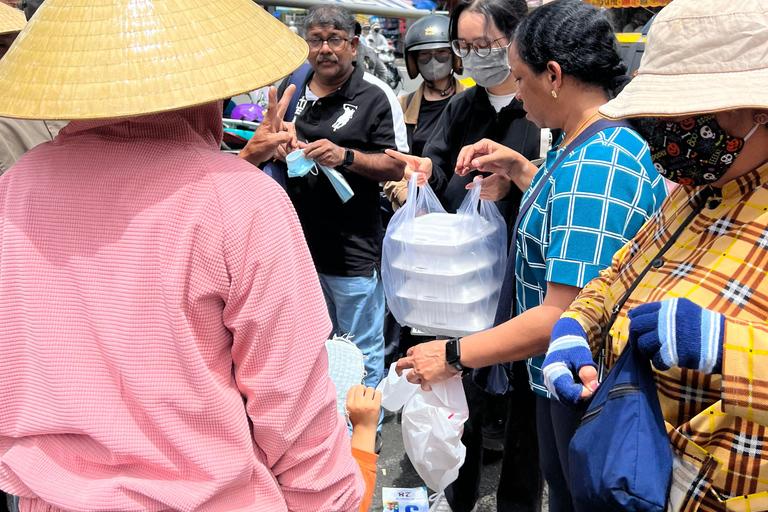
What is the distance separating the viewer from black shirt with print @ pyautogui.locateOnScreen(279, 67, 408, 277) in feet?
11.4

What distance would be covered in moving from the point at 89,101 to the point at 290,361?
0.55 m

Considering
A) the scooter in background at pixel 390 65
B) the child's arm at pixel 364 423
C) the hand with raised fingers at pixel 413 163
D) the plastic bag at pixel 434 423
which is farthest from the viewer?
the scooter in background at pixel 390 65

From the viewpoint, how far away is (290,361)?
44.9 inches

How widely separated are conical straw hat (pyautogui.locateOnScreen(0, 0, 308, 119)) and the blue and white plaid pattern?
0.95 metres

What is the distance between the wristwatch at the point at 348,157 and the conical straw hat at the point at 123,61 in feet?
7.03

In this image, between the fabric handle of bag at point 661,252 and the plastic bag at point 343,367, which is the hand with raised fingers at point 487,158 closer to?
the plastic bag at point 343,367

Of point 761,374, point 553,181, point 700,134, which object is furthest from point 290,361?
point 553,181

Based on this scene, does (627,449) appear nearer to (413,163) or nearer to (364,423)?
(364,423)

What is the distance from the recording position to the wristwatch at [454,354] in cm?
209

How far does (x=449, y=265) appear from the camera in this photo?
243 cm

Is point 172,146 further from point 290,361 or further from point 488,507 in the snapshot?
point 488,507

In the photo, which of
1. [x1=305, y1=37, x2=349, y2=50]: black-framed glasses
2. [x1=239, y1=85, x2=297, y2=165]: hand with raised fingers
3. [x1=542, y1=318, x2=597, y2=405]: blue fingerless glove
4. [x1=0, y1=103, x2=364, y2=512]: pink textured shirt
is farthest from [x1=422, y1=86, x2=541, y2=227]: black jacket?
[x1=0, y1=103, x2=364, y2=512]: pink textured shirt

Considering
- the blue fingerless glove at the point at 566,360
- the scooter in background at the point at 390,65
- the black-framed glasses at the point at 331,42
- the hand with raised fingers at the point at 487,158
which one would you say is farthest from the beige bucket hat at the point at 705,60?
the scooter in background at the point at 390,65

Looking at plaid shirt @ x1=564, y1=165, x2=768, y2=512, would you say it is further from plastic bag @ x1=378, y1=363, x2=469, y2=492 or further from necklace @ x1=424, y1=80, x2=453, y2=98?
necklace @ x1=424, y1=80, x2=453, y2=98
